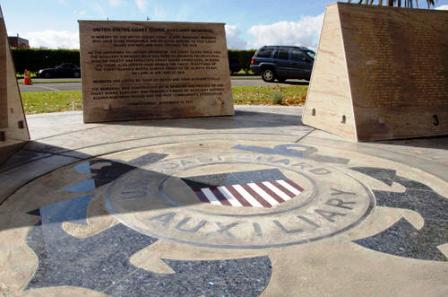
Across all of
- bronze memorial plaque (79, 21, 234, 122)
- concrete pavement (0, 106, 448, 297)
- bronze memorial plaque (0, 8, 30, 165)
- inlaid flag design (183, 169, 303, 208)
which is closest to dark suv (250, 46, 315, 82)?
bronze memorial plaque (79, 21, 234, 122)

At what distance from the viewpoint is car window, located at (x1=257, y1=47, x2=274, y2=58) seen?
864 inches

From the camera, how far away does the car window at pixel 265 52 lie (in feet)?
72.0

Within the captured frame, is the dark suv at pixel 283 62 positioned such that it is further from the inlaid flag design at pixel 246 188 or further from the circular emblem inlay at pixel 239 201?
the inlaid flag design at pixel 246 188

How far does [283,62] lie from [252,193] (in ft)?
61.0

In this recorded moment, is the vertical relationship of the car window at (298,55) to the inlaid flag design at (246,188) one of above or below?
above

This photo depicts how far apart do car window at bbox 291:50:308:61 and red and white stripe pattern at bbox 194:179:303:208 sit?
18128 mm

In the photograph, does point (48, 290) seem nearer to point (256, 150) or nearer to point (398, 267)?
point (398, 267)

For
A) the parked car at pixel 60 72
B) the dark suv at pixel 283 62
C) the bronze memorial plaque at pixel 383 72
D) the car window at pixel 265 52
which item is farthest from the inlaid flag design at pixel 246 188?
the parked car at pixel 60 72

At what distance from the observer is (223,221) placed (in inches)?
121

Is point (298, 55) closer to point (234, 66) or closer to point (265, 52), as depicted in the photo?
point (265, 52)

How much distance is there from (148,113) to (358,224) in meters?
5.88

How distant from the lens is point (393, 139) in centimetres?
643

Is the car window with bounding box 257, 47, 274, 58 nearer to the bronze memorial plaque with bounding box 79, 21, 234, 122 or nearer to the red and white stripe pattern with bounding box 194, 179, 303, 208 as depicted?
the bronze memorial plaque with bounding box 79, 21, 234, 122

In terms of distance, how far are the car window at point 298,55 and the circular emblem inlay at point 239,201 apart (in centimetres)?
1709
